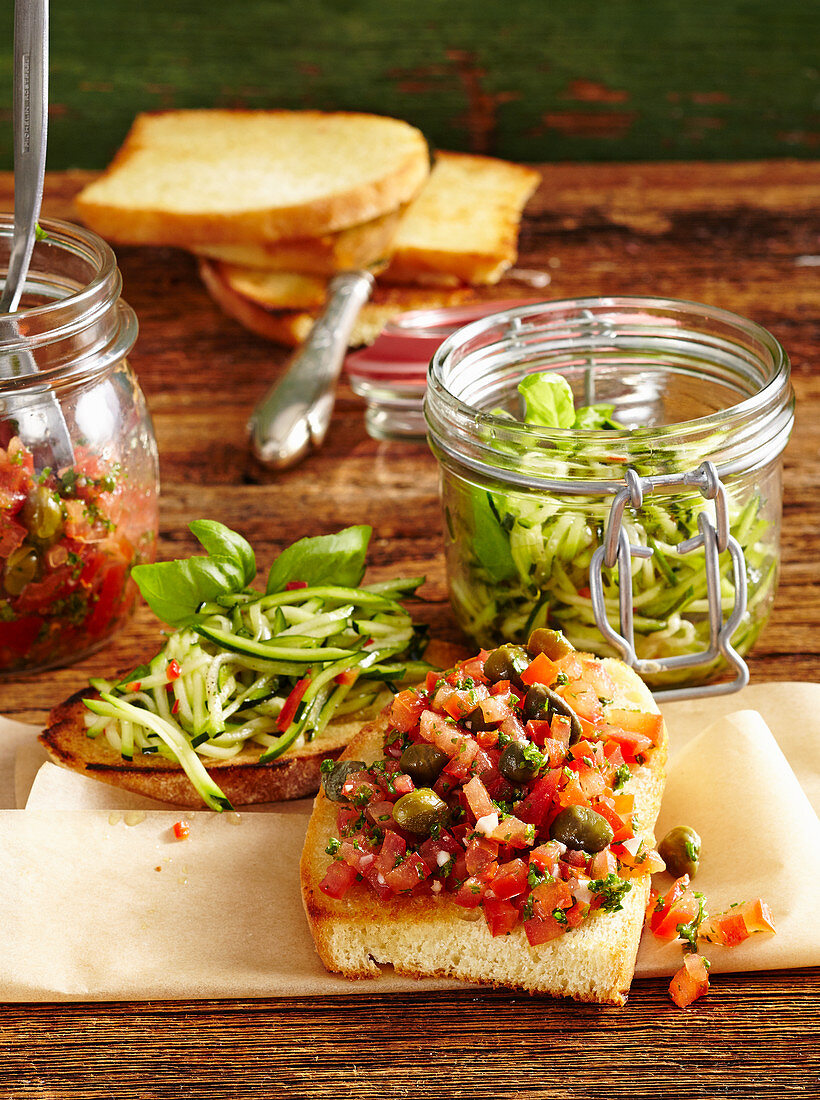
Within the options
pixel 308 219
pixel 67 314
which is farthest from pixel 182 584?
pixel 308 219

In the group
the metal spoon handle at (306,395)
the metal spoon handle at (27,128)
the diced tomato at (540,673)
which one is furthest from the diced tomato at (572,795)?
the metal spoon handle at (306,395)

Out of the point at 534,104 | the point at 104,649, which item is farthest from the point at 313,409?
the point at 534,104

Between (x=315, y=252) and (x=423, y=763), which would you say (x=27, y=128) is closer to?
(x=423, y=763)

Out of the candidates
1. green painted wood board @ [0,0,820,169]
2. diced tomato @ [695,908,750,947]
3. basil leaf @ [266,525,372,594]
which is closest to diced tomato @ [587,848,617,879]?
diced tomato @ [695,908,750,947]

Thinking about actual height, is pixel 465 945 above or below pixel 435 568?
above

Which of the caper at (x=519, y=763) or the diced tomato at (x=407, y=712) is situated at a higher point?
the caper at (x=519, y=763)

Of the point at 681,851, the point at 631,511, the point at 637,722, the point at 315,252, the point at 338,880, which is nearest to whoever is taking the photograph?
the point at 338,880

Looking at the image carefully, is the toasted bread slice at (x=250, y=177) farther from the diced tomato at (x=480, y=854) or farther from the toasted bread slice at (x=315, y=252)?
the diced tomato at (x=480, y=854)
